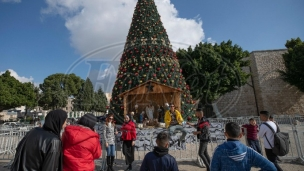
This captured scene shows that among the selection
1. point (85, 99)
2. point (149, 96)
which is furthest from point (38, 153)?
point (85, 99)

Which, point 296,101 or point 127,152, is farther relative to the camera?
point 296,101

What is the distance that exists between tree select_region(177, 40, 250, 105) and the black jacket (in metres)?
16.7

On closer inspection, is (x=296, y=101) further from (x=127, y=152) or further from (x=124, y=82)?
(x=127, y=152)

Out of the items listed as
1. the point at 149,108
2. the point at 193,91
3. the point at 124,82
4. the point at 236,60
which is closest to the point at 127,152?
the point at 149,108

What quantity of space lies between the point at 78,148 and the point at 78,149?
0.01 m

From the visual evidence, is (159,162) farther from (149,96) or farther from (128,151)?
(149,96)

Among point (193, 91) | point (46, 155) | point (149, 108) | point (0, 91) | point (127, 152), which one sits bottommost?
point (127, 152)

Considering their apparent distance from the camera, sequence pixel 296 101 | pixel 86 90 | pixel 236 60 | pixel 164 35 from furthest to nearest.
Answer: pixel 86 90 → pixel 296 101 → pixel 236 60 → pixel 164 35

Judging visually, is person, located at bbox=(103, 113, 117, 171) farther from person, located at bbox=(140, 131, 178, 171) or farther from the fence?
person, located at bbox=(140, 131, 178, 171)

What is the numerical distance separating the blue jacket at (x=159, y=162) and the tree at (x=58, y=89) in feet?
119

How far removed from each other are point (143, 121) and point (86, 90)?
33.1m

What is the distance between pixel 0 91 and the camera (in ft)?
81.0

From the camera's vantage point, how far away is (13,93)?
26.9 metres

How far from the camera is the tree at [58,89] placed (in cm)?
3434
